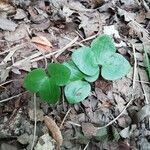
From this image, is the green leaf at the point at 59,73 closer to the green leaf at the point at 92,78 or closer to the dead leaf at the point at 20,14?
the green leaf at the point at 92,78

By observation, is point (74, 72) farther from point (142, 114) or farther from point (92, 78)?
point (142, 114)

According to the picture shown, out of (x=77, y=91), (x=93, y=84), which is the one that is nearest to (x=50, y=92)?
(x=77, y=91)

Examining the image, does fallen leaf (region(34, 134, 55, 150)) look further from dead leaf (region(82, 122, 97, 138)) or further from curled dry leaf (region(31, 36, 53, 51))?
curled dry leaf (region(31, 36, 53, 51))

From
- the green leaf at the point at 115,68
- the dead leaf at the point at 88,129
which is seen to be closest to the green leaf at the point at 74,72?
the green leaf at the point at 115,68

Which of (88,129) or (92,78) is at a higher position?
(92,78)

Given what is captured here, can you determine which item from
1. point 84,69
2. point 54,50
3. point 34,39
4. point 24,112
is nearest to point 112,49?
point 84,69
